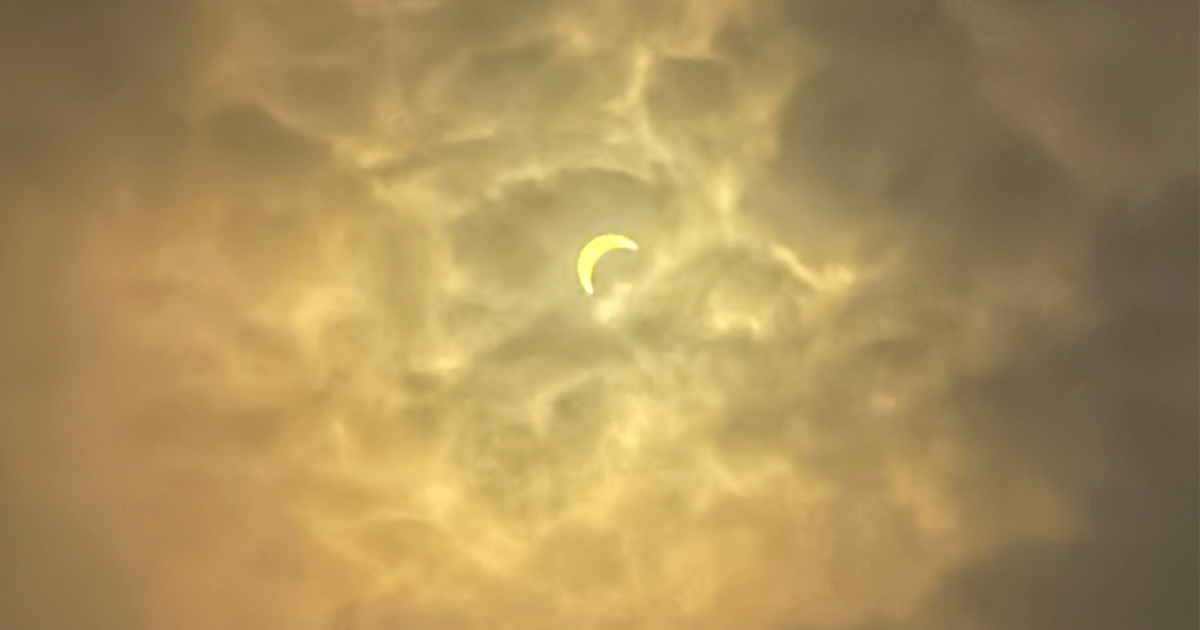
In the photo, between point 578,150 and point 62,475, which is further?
point 62,475

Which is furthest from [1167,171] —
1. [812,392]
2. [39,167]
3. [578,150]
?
[39,167]

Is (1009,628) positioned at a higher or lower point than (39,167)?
lower

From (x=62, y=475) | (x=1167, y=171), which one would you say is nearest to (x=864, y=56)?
(x=1167, y=171)

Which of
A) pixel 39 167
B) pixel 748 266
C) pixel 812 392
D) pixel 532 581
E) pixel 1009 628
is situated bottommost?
pixel 1009 628

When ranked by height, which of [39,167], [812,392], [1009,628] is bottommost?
[1009,628]

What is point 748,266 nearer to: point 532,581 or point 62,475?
point 532,581

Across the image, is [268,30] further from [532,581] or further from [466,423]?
[532,581]
